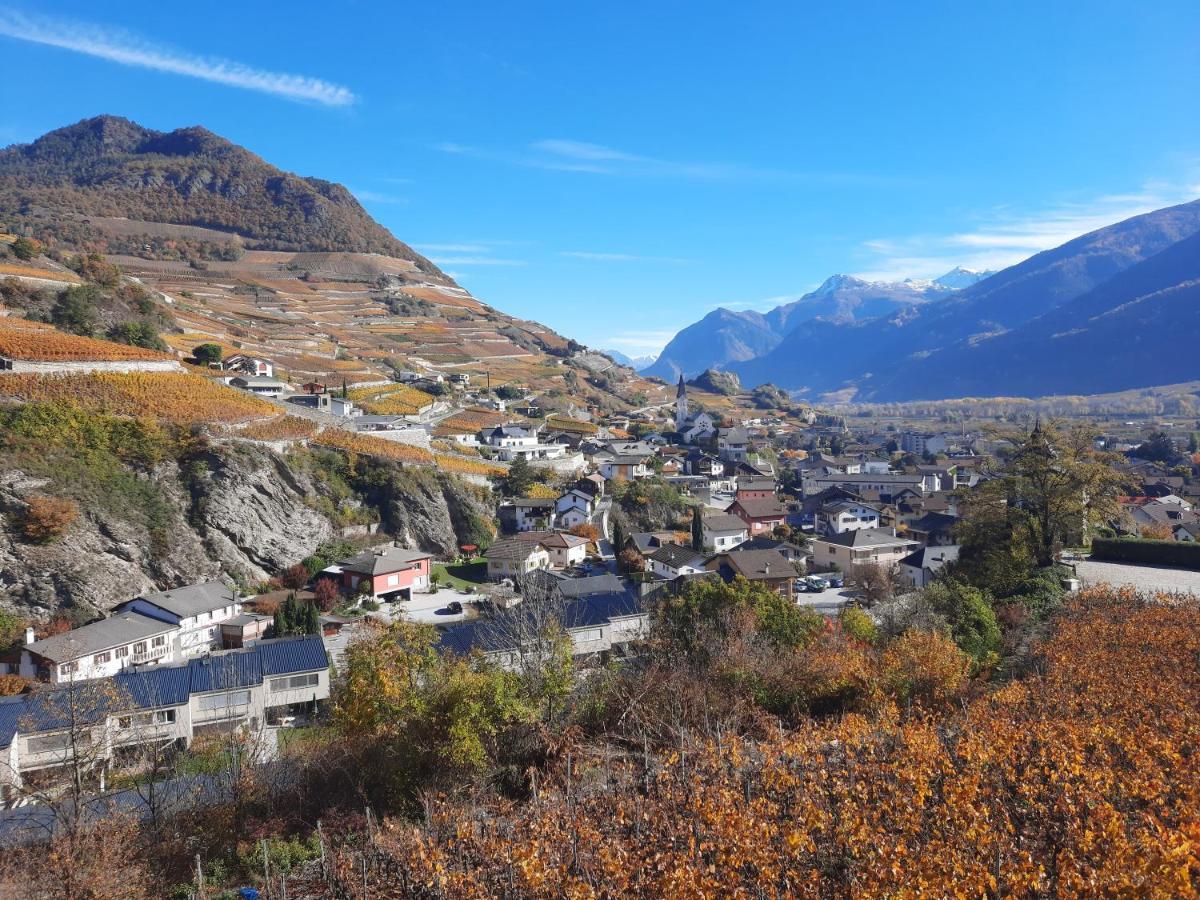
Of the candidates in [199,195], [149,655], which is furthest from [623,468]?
[199,195]

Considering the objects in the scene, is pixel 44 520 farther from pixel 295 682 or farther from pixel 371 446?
pixel 371 446

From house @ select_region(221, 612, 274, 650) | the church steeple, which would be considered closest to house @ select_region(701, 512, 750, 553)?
house @ select_region(221, 612, 274, 650)

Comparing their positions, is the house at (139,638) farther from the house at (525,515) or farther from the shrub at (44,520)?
the house at (525,515)

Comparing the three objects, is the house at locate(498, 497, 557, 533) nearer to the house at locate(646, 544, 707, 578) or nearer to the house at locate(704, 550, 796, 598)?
the house at locate(646, 544, 707, 578)

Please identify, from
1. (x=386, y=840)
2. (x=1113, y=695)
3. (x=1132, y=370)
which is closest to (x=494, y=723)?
(x=386, y=840)

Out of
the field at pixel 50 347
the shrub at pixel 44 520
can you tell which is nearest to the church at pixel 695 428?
the field at pixel 50 347
